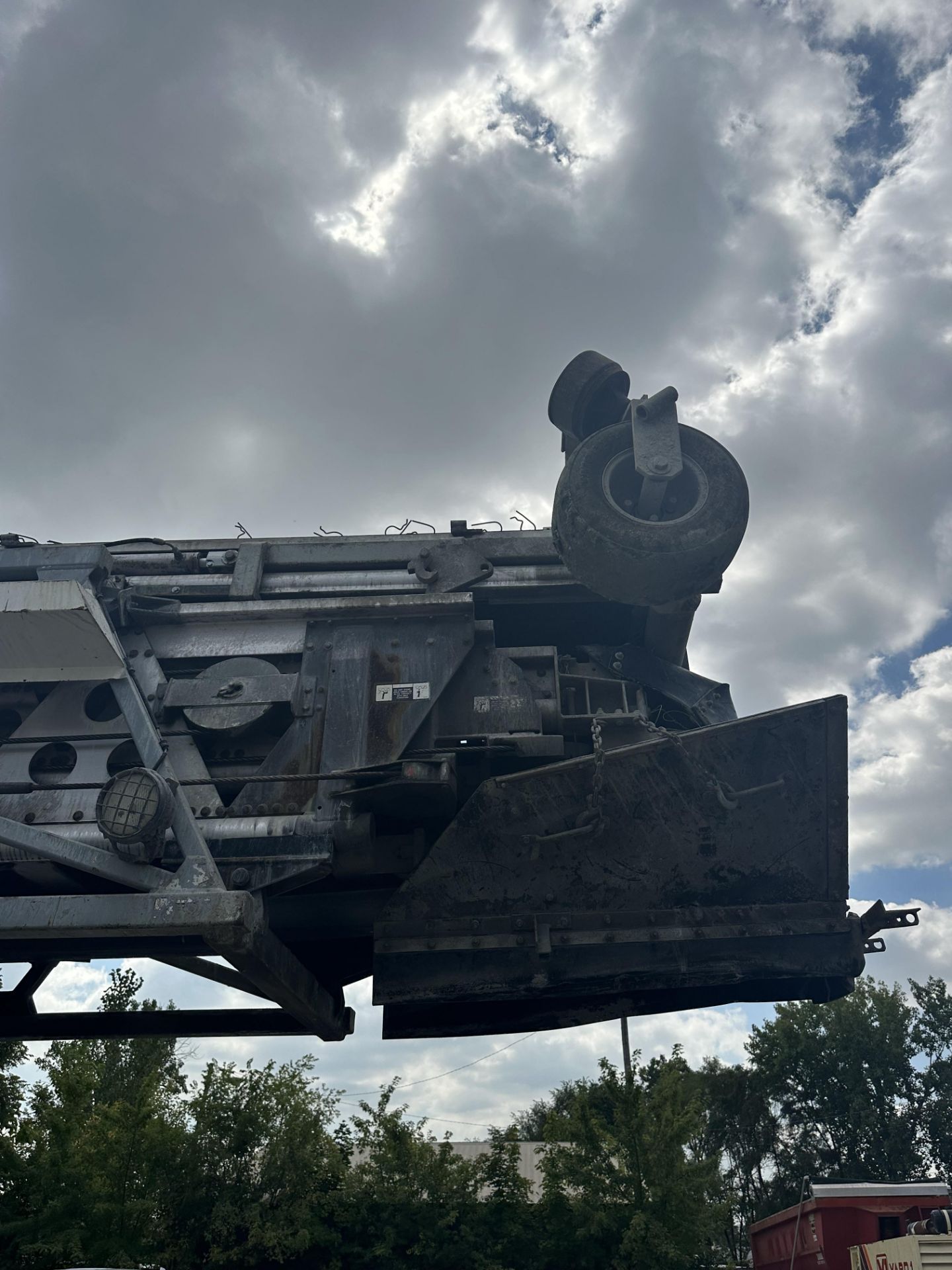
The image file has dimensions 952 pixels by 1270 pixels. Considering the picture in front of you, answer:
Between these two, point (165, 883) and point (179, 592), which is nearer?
point (165, 883)

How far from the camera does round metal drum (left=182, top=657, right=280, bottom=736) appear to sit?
179 inches

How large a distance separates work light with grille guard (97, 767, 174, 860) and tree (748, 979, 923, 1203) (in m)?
37.8

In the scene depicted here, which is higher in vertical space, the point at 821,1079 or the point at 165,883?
the point at 821,1079

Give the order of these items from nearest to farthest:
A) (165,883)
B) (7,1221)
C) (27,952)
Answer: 1. (165,883)
2. (27,952)
3. (7,1221)

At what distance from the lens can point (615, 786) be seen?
4.20 meters

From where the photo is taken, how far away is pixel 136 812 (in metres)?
3.77

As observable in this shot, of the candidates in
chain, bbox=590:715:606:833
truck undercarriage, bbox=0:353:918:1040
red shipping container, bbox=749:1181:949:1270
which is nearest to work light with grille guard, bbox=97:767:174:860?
truck undercarriage, bbox=0:353:918:1040

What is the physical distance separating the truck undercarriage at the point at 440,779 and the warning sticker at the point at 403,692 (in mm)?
13

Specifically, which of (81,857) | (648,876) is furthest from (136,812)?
(648,876)

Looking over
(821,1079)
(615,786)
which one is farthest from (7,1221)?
(821,1079)

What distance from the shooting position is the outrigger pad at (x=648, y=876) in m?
4.16

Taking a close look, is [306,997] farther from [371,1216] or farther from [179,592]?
[371,1216]

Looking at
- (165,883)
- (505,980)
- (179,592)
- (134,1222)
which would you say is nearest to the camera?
(165,883)

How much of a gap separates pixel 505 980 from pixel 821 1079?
129 feet
